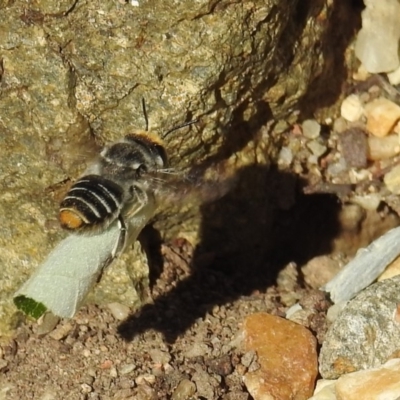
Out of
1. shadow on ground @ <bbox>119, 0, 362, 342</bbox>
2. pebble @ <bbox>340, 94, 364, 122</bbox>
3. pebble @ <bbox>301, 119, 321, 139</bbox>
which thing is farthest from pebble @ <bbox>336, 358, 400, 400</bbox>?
pebble @ <bbox>340, 94, 364, 122</bbox>

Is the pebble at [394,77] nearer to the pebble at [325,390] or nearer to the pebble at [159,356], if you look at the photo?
the pebble at [325,390]

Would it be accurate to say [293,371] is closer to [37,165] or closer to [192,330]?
[192,330]

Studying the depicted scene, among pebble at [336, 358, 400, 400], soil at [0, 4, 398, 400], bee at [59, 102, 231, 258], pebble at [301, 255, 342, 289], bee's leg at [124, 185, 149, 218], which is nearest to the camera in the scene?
pebble at [336, 358, 400, 400]

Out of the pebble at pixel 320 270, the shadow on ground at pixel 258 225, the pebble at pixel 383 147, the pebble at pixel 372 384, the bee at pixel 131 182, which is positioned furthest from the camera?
the pebble at pixel 383 147

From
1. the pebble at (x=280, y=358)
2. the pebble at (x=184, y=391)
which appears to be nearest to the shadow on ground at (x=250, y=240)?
the pebble at (x=280, y=358)

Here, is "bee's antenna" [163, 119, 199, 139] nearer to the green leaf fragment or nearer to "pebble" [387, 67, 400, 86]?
the green leaf fragment

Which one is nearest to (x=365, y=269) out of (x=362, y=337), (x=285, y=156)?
(x=362, y=337)

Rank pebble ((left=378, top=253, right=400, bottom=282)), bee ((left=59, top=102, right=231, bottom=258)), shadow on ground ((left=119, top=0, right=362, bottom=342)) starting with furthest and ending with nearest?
shadow on ground ((left=119, top=0, right=362, bottom=342)) → pebble ((left=378, top=253, right=400, bottom=282)) → bee ((left=59, top=102, right=231, bottom=258))
